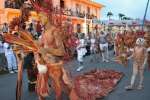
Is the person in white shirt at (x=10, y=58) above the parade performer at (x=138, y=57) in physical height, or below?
below

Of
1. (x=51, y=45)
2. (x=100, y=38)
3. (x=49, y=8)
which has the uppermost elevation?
(x=49, y=8)

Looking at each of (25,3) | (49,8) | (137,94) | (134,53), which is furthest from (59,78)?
(134,53)

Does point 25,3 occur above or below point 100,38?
above

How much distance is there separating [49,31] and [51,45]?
1.06ft

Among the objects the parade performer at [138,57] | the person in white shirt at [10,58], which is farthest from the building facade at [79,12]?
the parade performer at [138,57]

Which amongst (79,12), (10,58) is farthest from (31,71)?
(79,12)

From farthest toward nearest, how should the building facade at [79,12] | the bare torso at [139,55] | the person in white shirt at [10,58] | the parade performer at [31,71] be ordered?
the building facade at [79,12], the person in white shirt at [10,58], the bare torso at [139,55], the parade performer at [31,71]

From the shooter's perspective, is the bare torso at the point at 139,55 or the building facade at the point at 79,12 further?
the building facade at the point at 79,12

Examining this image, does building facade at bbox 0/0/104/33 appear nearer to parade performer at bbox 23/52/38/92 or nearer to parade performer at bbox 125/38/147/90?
parade performer at bbox 23/52/38/92

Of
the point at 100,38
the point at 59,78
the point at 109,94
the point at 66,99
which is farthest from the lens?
the point at 100,38

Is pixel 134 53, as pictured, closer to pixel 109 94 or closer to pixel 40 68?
pixel 109 94

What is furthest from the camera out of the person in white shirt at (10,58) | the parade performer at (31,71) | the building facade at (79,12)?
the building facade at (79,12)

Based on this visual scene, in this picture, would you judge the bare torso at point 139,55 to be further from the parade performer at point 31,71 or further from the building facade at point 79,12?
the building facade at point 79,12

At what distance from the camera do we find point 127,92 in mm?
13477
